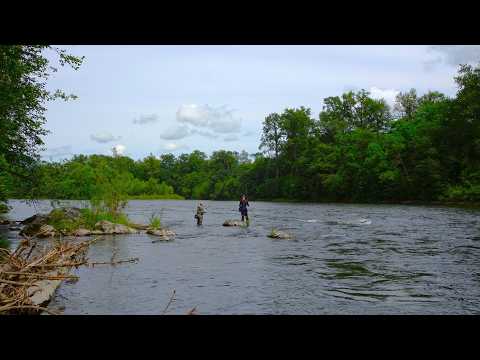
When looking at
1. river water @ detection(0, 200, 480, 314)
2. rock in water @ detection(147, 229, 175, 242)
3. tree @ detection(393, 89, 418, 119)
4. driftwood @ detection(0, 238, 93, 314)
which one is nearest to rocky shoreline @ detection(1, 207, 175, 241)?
rock in water @ detection(147, 229, 175, 242)

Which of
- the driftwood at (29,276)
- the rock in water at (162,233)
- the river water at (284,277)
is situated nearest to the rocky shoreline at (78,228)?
the rock in water at (162,233)

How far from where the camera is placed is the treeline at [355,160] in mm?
25828

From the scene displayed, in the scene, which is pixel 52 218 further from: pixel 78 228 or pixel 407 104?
pixel 407 104

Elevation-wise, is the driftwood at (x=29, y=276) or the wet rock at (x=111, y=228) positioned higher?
the driftwood at (x=29, y=276)

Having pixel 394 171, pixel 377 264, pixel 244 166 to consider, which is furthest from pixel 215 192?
pixel 377 264

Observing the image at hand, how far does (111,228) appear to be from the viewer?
24.3 meters

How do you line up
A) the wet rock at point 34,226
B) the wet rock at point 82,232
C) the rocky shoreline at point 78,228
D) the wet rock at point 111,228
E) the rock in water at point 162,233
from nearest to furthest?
the rock in water at point 162,233 → the wet rock at point 34,226 → the rocky shoreline at point 78,228 → the wet rock at point 82,232 → the wet rock at point 111,228

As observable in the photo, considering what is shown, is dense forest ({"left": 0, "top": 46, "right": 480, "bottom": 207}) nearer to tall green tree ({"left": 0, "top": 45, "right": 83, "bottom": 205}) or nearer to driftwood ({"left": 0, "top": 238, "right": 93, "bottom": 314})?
tall green tree ({"left": 0, "top": 45, "right": 83, "bottom": 205})

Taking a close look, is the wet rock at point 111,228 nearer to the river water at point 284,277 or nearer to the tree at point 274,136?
the river water at point 284,277

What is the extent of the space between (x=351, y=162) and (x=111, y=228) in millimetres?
54998

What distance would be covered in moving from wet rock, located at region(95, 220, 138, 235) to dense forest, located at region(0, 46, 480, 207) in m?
1.75

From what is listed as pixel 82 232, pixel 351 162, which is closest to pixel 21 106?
pixel 82 232

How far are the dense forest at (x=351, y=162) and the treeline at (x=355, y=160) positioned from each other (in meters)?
0.09
